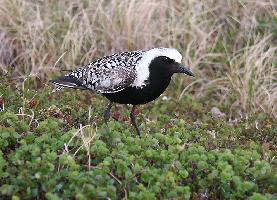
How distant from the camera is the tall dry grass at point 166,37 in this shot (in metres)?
8.03

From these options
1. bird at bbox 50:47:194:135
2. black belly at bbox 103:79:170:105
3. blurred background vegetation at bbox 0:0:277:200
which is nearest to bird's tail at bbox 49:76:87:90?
bird at bbox 50:47:194:135

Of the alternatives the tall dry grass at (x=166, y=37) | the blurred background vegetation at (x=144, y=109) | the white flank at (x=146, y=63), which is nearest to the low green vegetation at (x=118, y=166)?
the blurred background vegetation at (x=144, y=109)

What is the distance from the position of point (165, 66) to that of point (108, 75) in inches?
21.8

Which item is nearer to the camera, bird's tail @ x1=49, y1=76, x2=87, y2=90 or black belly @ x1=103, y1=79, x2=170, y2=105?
black belly @ x1=103, y1=79, x2=170, y2=105

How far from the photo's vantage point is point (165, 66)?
18.8 ft

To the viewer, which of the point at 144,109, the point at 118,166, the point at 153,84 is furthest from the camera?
the point at 144,109

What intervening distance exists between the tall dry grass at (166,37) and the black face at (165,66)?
2244mm

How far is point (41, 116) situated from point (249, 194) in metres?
2.27

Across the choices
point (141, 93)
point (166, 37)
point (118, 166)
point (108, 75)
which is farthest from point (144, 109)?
point (118, 166)

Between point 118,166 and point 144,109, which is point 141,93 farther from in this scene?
point 144,109

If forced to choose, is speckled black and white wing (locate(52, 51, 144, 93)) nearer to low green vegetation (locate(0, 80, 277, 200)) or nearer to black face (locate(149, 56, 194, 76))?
black face (locate(149, 56, 194, 76))

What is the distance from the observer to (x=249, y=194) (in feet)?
15.3

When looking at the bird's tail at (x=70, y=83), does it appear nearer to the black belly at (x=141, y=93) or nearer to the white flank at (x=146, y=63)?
the black belly at (x=141, y=93)

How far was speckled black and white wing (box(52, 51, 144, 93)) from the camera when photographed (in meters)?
5.79
